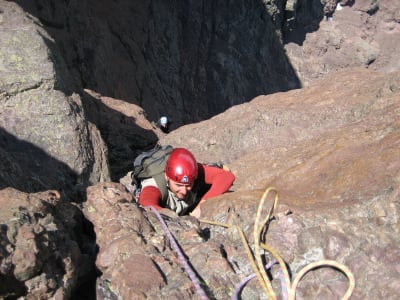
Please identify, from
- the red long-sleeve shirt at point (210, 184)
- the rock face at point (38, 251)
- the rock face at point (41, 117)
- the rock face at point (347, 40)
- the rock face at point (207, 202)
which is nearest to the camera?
the rock face at point (38, 251)

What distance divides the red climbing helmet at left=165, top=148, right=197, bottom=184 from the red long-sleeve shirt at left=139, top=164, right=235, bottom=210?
0.88 ft

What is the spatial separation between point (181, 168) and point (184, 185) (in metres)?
0.20

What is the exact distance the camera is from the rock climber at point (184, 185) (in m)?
4.24

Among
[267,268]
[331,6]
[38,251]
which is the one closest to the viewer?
[38,251]

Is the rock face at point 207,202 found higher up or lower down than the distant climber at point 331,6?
lower down

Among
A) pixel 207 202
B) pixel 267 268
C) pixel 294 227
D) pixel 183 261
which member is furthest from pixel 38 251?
pixel 207 202

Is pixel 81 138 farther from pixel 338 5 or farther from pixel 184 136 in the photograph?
pixel 338 5

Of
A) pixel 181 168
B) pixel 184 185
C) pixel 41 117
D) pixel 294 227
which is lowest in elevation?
pixel 294 227

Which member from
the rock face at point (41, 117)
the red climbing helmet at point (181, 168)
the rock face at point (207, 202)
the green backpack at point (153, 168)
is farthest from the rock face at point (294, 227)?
the rock face at point (41, 117)

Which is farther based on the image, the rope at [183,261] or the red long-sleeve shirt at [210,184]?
the red long-sleeve shirt at [210,184]

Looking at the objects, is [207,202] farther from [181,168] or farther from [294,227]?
Answer: [294,227]

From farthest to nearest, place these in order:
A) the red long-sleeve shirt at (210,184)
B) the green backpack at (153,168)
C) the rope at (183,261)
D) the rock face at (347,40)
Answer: the rock face at (347,40) → the green backpack at (153,168) → the red long-sleeve shirt at (210,184) → the rope at (183,261)

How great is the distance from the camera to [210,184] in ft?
16.4

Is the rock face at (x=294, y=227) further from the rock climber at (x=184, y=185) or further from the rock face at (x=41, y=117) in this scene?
the rock face at (x=41, y=117)
